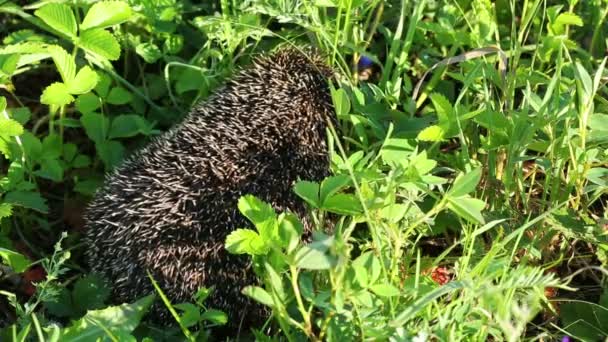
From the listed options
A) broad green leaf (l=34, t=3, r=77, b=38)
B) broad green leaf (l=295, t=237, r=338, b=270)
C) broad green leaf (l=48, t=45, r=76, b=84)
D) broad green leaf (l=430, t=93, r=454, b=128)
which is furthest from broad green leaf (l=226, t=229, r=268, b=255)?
broad green leaf (l=34, t=3, r=77, b=38)

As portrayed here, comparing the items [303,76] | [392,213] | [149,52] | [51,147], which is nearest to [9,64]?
[51,147]

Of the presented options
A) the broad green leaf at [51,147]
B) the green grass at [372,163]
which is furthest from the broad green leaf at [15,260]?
the broad green leaf at [51,147]

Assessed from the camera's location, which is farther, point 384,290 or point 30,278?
point 30,278

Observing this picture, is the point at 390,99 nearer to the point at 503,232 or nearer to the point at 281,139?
the point at 281,139

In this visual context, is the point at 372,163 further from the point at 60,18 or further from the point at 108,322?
the point at 60,18

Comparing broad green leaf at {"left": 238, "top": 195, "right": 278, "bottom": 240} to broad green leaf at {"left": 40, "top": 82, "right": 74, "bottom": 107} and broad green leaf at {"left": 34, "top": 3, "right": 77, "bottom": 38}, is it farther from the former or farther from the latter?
broad green leaf at {"left": 34, "top": 3, "right": 77, "bottom": 38}

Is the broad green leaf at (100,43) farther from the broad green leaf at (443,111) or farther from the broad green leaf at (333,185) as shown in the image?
the broad green leaf at (443,111)
